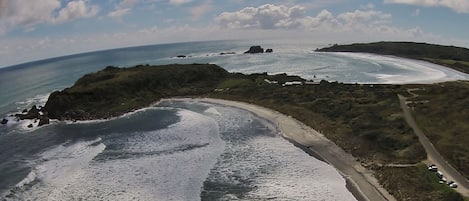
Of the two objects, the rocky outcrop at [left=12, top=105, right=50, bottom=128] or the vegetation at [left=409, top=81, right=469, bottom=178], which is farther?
the rocky outcrop at [left=12, top=105, right=50, bottom=128]

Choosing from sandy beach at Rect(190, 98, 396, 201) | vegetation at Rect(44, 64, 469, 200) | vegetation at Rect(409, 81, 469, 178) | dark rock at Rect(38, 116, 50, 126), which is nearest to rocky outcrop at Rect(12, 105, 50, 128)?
dark rock at Rect(38, 116, 50, 126)

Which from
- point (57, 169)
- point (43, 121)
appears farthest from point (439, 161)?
point (43, 121)

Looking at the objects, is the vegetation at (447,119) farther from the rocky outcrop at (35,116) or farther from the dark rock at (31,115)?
the dark rock at (31,115)

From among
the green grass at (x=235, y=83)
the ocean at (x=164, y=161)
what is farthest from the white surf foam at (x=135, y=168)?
the green grass at (x=235, y=83)

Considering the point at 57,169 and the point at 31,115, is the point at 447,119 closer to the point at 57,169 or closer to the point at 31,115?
the point at 57,169

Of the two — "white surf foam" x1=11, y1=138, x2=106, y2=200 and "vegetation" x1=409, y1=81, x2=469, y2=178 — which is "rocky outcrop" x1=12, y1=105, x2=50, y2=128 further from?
"vegetation" x1=409, y1=81, x2=469, y2=178

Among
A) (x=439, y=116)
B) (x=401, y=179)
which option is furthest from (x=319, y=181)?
(x=439, y=116)
